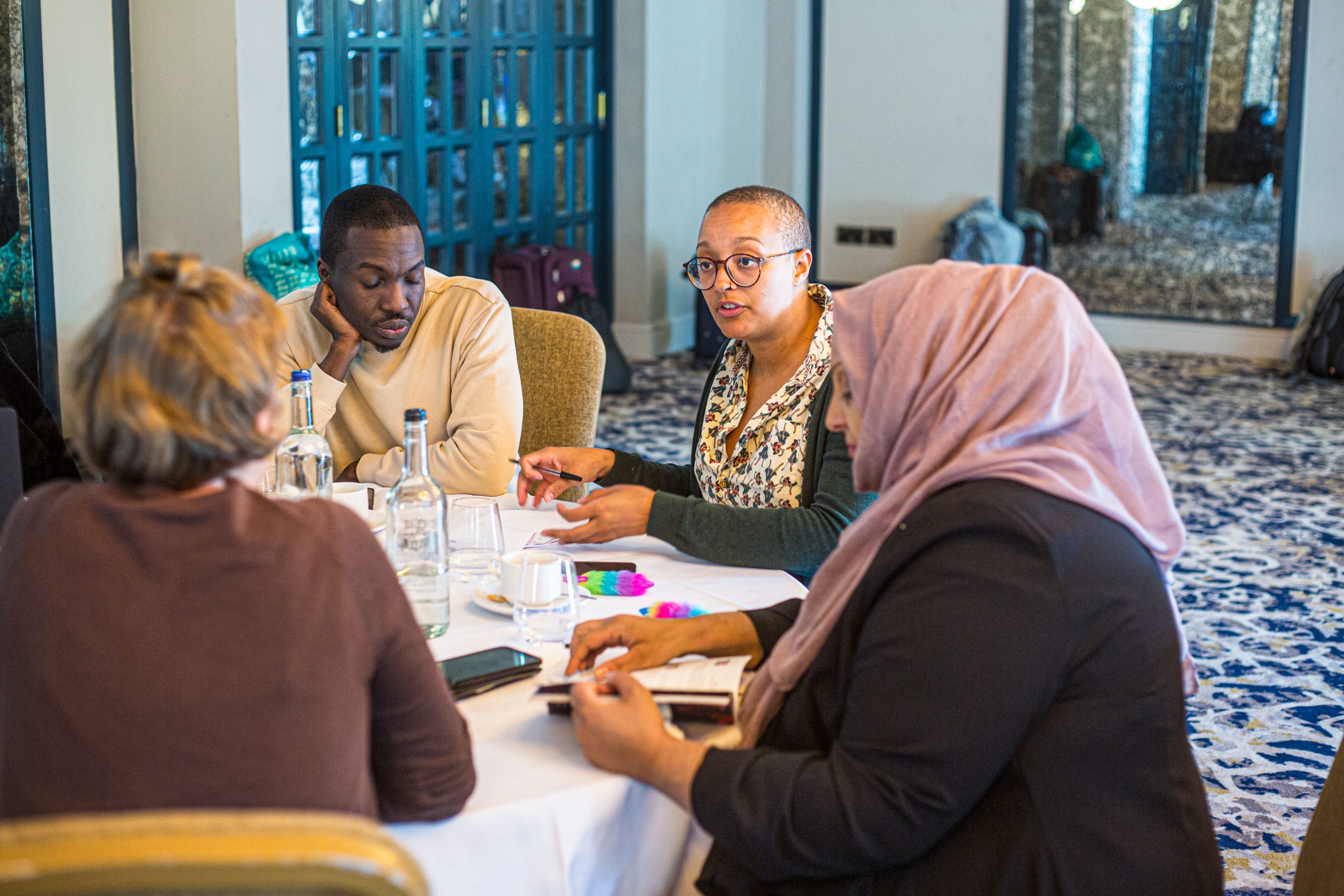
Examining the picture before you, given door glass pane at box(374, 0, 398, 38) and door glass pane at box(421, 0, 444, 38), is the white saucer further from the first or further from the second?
door glass pane at box(421, 0, 444, 38)

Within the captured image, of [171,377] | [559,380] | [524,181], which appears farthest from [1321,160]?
[171,377]

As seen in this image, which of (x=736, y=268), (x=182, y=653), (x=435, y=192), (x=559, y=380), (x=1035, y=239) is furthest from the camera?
(x=1035, y=239)

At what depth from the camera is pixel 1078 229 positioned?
8.01 meters

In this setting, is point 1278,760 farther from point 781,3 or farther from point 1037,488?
point 781,3

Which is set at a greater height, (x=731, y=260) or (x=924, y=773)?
(x=731, y=260)

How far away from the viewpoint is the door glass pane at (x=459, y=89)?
6.14 m

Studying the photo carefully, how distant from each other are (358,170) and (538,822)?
15.5 ft

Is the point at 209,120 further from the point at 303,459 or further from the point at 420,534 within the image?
the point at 420,534

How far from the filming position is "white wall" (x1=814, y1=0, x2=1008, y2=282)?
7781 millimetres

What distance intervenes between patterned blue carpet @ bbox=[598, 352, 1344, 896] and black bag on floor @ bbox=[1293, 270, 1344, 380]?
94 mm

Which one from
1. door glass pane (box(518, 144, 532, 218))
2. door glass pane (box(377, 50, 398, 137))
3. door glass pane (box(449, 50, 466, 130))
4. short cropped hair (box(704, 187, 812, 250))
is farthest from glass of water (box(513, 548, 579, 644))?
door glass pane (box(518, 144, 532, 218))

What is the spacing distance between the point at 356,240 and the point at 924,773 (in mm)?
1656

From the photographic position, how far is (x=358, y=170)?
18.3 feet

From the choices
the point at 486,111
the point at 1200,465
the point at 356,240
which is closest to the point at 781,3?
the point at 486,111
